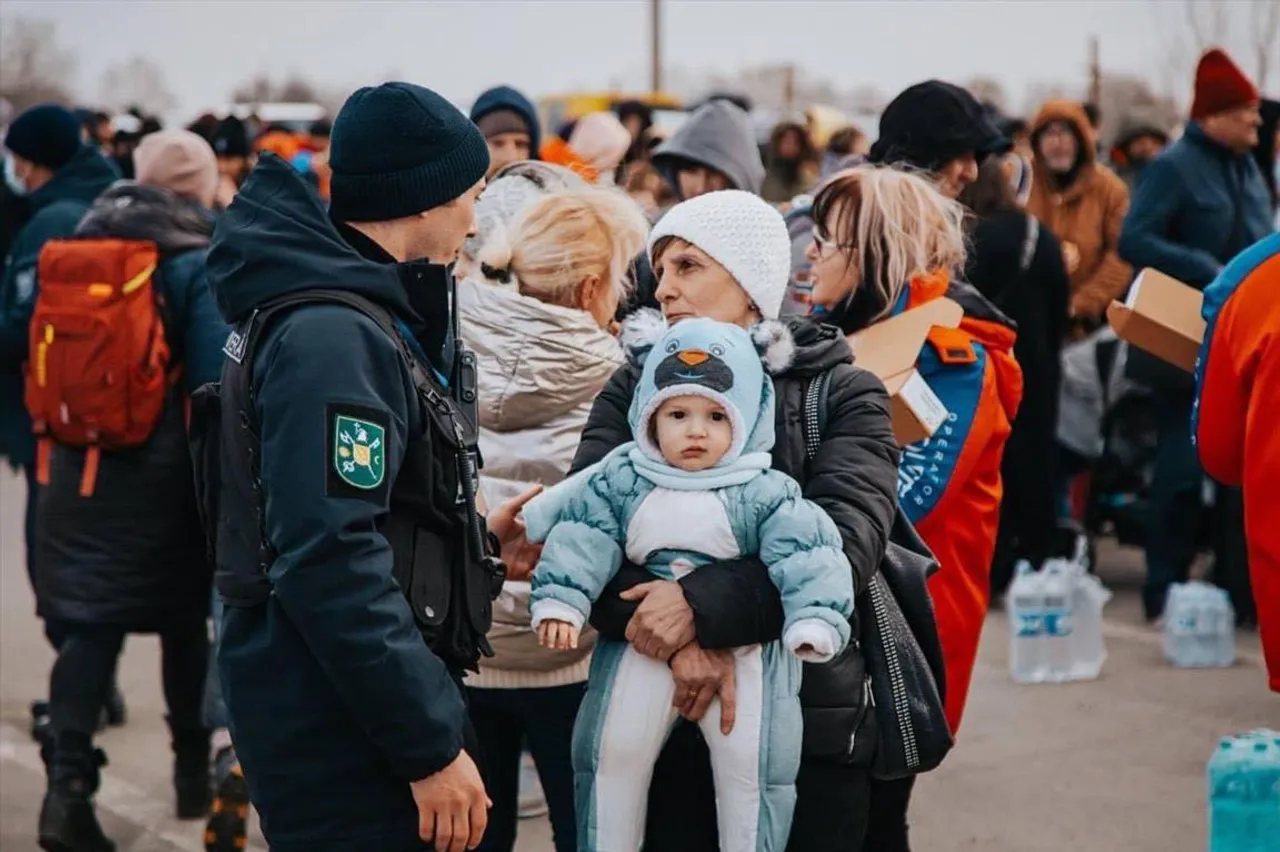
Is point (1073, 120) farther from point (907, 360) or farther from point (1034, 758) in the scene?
point (907, 360)

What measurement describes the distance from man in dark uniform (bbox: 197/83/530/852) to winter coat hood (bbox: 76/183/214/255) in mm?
2362

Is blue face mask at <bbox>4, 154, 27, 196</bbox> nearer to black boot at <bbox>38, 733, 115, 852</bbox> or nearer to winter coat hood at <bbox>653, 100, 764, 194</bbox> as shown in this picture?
winter coat hood at <bbox>653, 100, 764, 194</bbox>

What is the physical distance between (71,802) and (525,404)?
6.61 feet

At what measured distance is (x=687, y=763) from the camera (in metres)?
3.33

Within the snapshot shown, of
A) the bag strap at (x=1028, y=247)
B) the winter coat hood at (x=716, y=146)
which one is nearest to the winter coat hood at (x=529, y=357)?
the winter coat hood at (x=716, y=146)

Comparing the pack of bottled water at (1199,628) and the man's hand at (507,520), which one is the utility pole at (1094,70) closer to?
the pack of bottled water at (1199,628)

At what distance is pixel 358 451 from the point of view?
270 centimetres

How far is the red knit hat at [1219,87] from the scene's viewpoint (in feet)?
24.5

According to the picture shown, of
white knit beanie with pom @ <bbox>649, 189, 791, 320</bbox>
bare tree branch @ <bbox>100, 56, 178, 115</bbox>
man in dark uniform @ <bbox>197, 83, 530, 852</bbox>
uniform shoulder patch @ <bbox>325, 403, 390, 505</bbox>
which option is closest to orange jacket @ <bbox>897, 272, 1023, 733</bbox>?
white knit beanie with pom @ <bbox>649, 189, 791, 320</bbox>

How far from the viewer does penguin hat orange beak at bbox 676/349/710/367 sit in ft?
10.6

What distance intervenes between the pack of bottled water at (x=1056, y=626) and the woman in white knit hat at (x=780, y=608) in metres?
3.89

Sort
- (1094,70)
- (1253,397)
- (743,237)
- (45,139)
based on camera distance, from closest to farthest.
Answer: (743,237), (1253,397), (45,139), (1094,70)

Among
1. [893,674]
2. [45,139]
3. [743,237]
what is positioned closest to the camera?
[893,674]

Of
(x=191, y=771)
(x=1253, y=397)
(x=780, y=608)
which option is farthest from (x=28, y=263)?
(x=1253, y=397)
